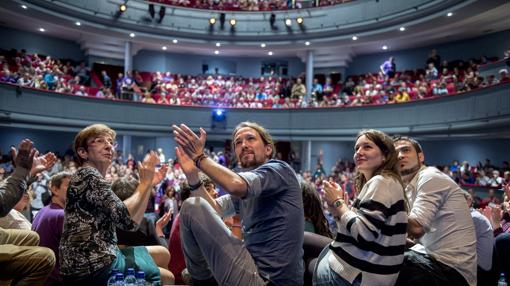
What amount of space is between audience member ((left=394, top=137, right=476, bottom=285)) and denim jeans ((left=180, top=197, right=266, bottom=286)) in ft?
3.24

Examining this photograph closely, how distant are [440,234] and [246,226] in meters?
1.31

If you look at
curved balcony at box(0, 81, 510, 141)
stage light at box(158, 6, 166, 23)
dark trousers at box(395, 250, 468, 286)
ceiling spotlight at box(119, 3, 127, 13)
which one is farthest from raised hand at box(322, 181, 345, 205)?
stage light at box(158, 6, 166, 23)

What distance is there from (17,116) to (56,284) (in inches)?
482

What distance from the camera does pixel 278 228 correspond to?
2316 millimetres

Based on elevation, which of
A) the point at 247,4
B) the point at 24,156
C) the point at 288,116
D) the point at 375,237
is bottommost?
the point at 375,237

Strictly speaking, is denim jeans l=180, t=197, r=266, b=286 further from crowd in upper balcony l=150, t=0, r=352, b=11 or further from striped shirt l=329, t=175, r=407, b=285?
crowd in upper balcony l=150, t=0, r=352, b=11

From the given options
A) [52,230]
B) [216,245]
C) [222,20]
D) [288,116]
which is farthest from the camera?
[222,20]

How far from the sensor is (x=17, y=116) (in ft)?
43.5

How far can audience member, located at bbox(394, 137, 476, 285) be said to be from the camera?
255cm

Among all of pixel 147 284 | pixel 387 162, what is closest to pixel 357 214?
pixel 387 162

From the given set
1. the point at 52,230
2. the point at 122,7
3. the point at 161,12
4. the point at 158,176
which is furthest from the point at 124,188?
the point at 161,12

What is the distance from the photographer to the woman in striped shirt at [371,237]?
2236 millimetres

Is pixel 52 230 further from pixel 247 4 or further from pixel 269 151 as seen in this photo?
pixel 247 4

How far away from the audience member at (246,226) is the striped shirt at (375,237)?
276 mm
